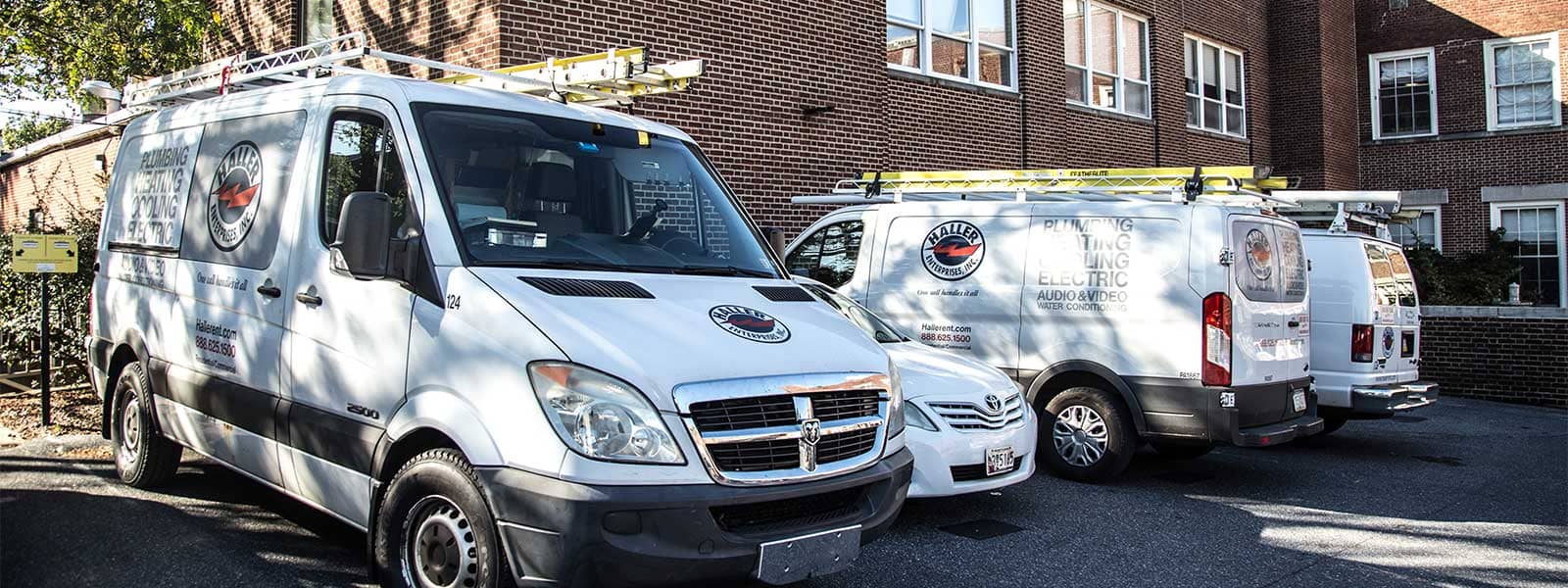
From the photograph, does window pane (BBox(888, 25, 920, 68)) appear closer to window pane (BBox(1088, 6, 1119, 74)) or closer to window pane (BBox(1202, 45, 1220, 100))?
window pane (BBox(1088, 6, 1119, 74))

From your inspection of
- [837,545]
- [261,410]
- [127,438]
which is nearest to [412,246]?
[261,410]

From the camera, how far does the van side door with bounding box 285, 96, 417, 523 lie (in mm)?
4520

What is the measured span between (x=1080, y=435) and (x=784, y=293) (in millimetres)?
4063

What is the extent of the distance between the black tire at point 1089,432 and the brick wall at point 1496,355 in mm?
8864

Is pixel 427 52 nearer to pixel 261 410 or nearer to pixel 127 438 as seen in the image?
pixel 127 438

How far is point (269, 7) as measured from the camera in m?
13.0

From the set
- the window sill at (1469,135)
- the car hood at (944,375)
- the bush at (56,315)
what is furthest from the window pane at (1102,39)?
the bush at (56,315)

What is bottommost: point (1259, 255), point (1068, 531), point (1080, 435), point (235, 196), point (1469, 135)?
point (1068, 531)

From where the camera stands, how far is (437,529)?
13.8 feet

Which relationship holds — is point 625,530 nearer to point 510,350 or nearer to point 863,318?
point 510,350

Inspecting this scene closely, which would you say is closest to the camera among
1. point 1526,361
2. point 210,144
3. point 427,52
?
point 210,144

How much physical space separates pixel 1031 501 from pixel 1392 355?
426 cm

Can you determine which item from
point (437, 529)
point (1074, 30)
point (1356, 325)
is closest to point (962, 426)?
point (437, 529)

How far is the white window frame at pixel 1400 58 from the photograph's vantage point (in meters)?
24.8
